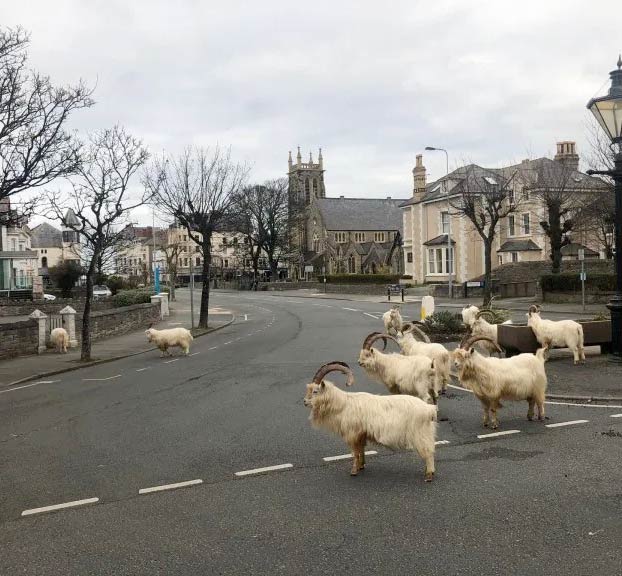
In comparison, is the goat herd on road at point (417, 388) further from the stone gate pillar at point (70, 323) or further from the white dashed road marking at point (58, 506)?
the stone gate pillar at point (70, 323)

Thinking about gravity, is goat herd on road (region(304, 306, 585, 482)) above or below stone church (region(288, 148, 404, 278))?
below

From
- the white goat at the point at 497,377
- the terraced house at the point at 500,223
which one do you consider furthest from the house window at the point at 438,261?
the white goat at the point at 497,377

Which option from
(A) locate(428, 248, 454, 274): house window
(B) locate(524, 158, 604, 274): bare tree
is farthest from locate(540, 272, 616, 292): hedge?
(A) locate(428, 248, 454, 274): house window

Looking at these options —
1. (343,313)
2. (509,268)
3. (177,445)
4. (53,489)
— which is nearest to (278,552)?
(53,489)

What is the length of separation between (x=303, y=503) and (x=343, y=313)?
32.9m

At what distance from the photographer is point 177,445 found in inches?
365

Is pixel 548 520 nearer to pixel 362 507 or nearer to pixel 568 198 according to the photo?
pixel 362 507

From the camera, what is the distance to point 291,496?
689 cm

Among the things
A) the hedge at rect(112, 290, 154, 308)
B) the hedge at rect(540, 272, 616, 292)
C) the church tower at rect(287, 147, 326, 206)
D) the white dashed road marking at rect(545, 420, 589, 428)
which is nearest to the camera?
the white dashed road marking at rect(545, 420, 589, 428)

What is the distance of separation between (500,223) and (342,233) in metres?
52.6

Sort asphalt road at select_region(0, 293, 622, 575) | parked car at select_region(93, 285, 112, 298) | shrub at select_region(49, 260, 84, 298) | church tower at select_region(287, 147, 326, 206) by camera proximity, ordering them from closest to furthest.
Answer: asphalt road at select_region(0, 293, 622, 575)
shrub at select_region(49, 260, 84, 298)
parked car at select_region(93, 285, 112, 298)
church tower at select_region(287, 147, 326, 206)

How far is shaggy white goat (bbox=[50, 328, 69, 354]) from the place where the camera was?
23812 millimetres

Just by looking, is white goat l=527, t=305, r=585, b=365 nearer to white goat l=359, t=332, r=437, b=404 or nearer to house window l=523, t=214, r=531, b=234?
white goat l=359, t=332, r=437, b=404

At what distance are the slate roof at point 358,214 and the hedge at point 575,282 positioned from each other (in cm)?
7023
